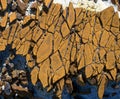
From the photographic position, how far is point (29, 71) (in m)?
2.75

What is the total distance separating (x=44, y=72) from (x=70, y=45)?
0.17 meters

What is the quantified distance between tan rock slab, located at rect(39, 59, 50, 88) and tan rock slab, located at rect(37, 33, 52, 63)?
0.02m

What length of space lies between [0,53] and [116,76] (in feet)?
1.98

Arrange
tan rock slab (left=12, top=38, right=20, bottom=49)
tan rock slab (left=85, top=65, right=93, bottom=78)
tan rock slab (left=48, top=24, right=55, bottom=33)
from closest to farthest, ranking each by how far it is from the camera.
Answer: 1. tan rock slab (left=85, top=65, right=93, bottom=78)
2. tan rock slab (left=48, top=24, right=55, bottom=33)
3. tan rock slab (left=12, top=38, right=20, bottom=49)

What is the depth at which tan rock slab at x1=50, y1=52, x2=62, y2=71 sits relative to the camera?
8.64 feet

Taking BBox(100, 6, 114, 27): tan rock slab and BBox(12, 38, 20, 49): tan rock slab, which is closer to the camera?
BBox(100, 6, 114, 27): tan rock slab

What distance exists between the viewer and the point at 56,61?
8.66 ft

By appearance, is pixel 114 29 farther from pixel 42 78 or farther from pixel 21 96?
pixel 21 96

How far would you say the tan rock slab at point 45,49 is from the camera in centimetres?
267

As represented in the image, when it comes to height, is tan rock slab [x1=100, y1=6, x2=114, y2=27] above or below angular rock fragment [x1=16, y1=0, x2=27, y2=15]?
A: below

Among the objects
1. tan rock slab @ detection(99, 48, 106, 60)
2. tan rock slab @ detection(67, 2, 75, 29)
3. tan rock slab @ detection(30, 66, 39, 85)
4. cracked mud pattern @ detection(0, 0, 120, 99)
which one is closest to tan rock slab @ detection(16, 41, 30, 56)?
cracked mud pattern @ detection(0, 0, 120, 99)

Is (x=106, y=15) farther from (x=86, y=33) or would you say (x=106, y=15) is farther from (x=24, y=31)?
(x=24, y=31)

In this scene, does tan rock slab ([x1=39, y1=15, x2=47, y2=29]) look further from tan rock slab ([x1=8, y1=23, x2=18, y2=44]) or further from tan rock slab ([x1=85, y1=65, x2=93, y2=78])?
tan rock slab ([x1=85, y1=65, x2=93, y2=78])

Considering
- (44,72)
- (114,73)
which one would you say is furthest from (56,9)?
(114,73)
